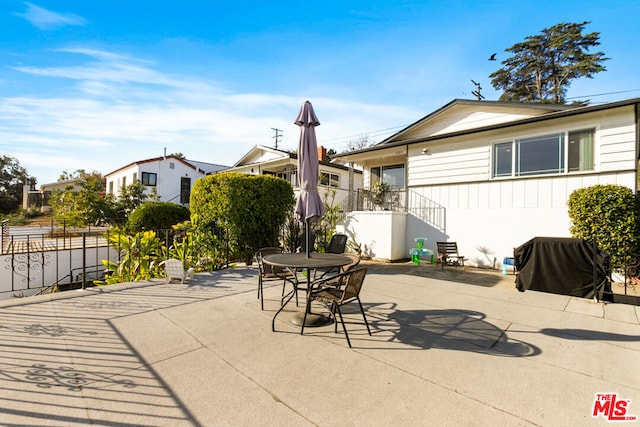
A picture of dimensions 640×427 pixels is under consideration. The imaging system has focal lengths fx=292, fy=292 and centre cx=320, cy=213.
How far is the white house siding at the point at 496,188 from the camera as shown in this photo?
305 inches

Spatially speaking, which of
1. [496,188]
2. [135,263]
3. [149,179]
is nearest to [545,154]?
[496,188]

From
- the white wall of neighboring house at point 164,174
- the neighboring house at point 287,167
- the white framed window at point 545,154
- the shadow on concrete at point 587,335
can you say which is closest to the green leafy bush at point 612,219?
the white framed window at point 545,154

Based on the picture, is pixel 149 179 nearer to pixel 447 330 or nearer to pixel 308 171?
pixel 308 171

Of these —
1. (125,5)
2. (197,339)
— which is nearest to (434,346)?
(197,339)

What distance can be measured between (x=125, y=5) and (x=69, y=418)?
9.11 metres

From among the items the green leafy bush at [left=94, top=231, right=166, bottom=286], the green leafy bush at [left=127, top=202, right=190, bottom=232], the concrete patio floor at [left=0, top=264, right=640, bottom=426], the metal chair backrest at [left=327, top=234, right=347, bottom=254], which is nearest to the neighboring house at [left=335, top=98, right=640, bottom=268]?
the metal chair backrest at [left=327, top=234, right=347, bottom=254]

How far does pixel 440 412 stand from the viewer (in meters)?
2.32

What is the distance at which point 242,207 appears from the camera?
9.09 m

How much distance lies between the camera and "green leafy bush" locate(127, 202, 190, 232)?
1426 centimetres

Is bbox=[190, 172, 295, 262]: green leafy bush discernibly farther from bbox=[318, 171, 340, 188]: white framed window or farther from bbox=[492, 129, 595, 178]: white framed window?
bbox=[318, 171, 340, 188]: white framed window

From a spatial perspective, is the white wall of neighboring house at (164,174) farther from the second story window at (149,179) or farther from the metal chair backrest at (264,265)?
the metal chair backrest at (264,265)

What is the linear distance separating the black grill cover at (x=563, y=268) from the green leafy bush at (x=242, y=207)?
22.7ft

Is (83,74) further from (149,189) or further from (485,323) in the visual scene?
(149,189)

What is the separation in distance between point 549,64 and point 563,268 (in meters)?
30.3
